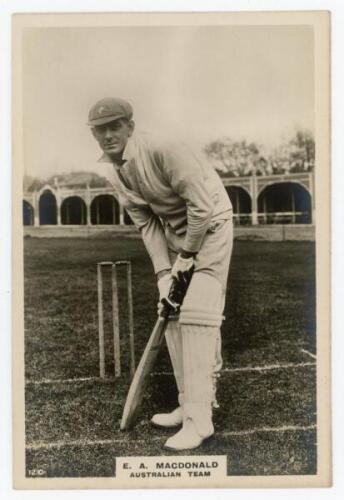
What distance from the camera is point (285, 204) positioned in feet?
15.8

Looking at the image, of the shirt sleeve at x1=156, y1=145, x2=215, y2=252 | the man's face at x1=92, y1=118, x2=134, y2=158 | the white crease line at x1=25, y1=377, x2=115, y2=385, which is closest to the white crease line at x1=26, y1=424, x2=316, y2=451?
the white crease line at x1=25, y1=377, x2=115, y2=385

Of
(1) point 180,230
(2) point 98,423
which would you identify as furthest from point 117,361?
(1) point 180,230

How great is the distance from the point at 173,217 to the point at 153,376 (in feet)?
3.84

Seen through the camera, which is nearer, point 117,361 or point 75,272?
point 117,361

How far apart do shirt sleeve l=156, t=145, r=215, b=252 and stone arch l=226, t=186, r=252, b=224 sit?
0.60 meters

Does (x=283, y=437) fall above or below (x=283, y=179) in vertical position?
below

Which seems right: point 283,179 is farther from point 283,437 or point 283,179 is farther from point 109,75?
point 283,437

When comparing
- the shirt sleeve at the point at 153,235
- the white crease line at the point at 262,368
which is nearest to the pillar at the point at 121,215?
the shirt sleeve at the point at 153,235

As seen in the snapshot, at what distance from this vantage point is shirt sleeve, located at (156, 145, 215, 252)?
3.89 meters

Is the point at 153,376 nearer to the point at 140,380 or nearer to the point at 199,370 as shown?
the point at 140,380

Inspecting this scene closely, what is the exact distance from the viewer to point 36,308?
14.8 ft

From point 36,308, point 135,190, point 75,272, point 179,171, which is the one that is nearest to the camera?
point 179,171

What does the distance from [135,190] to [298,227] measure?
1222 mm

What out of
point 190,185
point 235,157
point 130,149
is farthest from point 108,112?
point 235,157
